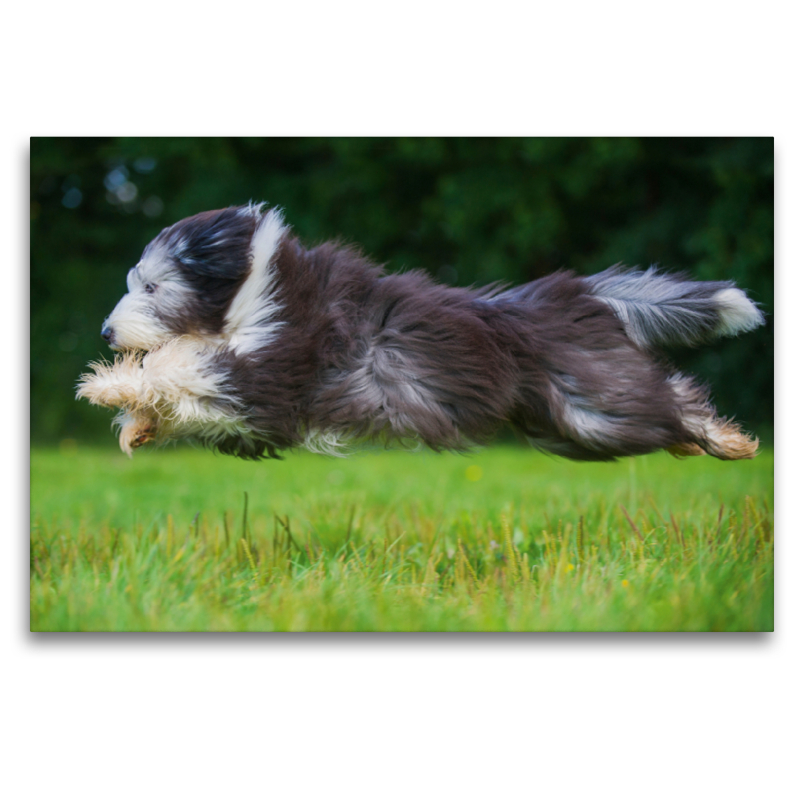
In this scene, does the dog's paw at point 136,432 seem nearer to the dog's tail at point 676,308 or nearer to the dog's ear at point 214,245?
the dog's ear at point 214,245

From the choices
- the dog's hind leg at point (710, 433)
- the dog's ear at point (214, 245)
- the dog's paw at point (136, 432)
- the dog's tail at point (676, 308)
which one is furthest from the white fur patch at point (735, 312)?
the dog's paw at point (136, 432)

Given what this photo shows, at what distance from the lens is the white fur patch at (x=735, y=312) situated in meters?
2.85

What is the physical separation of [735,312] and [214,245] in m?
1.90

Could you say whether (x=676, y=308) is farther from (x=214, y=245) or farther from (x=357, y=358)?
(x=214, y=245)

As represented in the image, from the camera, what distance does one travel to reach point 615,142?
4406mm

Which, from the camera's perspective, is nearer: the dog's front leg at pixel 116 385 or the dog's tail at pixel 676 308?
the dog's front leg at pixel 116 385

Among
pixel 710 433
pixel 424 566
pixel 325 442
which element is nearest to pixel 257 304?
pixel 325 442

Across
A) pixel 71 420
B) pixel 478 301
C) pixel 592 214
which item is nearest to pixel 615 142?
pixel 592 214

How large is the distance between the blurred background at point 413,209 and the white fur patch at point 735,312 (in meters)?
1.11

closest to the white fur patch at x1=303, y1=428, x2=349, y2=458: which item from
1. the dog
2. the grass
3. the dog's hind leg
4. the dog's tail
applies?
the dog

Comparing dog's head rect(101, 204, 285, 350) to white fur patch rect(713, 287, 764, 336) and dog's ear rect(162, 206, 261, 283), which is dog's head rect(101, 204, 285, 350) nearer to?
dog's ear rect(162, 206, 261, 283)

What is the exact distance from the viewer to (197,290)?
8.83 feet

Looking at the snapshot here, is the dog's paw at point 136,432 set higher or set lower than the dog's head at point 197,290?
lower
